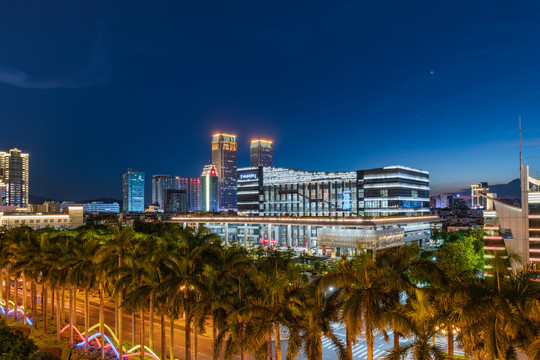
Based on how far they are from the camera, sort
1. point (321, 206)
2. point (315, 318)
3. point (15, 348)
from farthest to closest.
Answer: point (321, 206) → point (15, 348) → point (315, 318)

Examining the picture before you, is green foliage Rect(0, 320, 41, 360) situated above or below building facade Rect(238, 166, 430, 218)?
below

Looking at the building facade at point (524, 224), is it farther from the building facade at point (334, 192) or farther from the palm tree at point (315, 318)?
the building facade at point (334, 192)

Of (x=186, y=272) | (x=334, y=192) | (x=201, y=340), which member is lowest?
(x=201, y=340)

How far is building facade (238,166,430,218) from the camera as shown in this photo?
11475cm

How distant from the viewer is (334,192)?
4879 inches

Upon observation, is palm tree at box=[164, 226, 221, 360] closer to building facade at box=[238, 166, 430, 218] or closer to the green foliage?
the green foliage

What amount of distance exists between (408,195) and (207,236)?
3967 inches

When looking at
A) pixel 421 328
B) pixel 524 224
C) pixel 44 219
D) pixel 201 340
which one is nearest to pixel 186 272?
pixel 421 328

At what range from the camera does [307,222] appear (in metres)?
101

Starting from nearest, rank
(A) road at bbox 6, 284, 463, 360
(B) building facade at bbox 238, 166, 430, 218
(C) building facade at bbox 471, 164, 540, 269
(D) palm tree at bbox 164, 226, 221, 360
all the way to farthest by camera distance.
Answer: (D) palm tree at bbox 164, 226, 221, 360 < (A) road at bbox 6, 284, 463, 360 < (C) building facade at bbox 471, 164, 540, 269 < (B) building facade at bbox 238, 166, 430, 218

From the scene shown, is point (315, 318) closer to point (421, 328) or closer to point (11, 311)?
point (421, 328)

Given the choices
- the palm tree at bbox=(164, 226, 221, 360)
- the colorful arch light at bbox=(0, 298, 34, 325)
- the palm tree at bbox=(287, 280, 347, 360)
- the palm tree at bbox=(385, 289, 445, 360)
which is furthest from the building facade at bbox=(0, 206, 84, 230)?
the palm tree at bbox=(385, 289, 445, 360)

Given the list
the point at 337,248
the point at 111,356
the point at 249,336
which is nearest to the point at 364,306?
the point at 249,336

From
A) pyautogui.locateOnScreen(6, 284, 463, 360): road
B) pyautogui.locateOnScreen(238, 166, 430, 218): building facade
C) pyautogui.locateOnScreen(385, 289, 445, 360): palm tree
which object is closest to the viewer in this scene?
pyautogui.locateOnScreen(385, 289, 445, 360): palm tree
